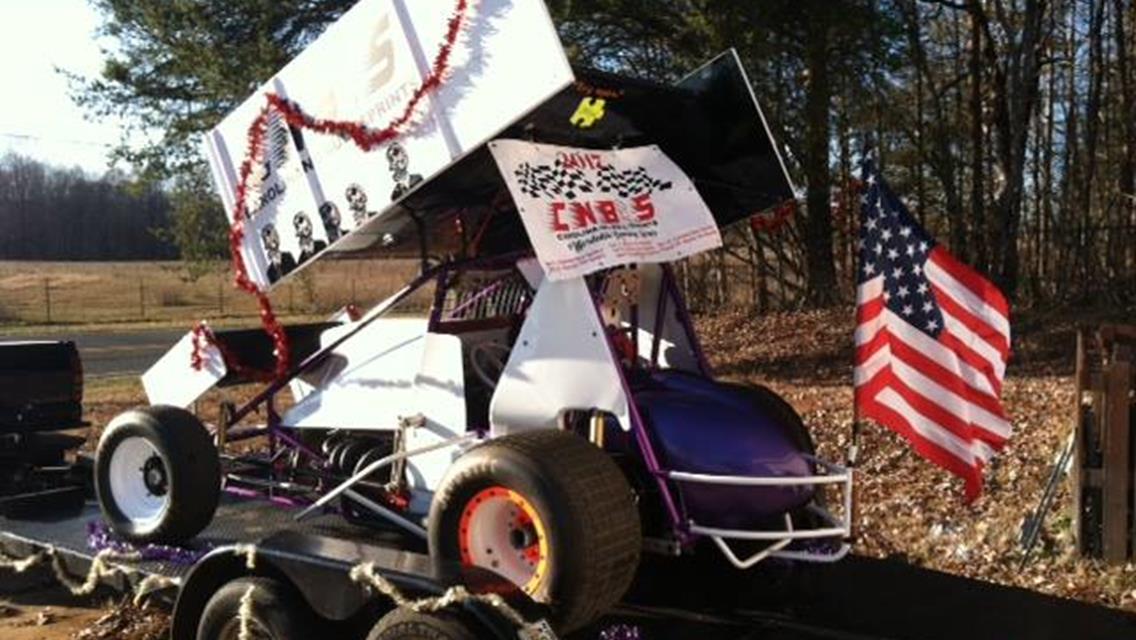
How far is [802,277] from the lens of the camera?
2011cm

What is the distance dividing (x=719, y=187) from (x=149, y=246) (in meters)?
75.6

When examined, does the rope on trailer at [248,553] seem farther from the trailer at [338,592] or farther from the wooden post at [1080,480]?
the wooden post at [1080,480]

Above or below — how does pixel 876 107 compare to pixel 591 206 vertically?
above

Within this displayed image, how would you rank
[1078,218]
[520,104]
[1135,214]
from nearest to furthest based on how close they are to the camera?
[520,104]
[1135,214]
[1078,218]

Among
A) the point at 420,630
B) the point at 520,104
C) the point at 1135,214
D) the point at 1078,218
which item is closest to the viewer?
the point at 420,630

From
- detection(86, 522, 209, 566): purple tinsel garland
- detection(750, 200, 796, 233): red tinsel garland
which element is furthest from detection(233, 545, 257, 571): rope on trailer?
detection(750, 200, 796, 233): red tinsel garland

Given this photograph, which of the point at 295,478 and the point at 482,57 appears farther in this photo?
the point at 295,478

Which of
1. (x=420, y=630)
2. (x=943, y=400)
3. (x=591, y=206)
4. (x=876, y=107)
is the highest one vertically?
(x=876, y=107)

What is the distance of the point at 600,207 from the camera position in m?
4.66

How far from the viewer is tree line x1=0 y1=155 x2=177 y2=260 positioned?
7925cm

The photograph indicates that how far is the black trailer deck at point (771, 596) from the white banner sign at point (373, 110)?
1.35 m

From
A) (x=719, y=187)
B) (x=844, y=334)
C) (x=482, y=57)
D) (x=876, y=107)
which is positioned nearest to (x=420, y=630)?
(x=482, y=57)

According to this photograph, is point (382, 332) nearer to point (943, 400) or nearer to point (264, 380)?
point (264, 380)

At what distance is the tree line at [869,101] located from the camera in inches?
600
